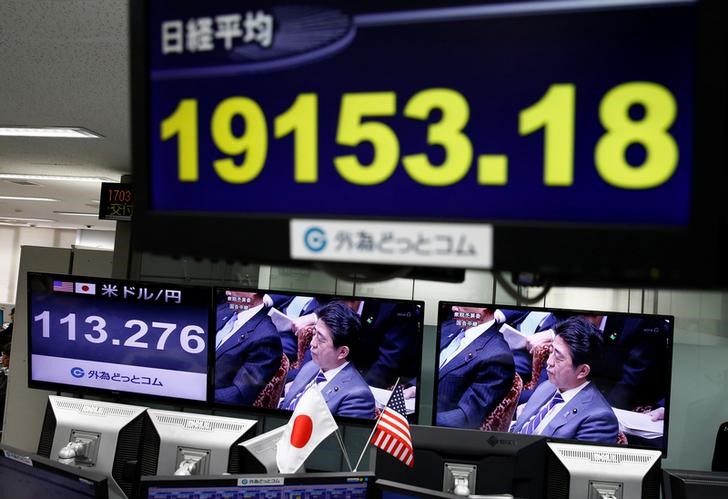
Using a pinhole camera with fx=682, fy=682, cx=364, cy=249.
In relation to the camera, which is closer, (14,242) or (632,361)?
(632,361)

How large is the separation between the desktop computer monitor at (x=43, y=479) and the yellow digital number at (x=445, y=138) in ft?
5.32

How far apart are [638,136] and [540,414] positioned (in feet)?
10.8

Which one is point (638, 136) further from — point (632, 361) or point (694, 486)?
point (632, 361)

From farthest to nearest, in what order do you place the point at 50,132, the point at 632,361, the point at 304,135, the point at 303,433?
1. the point at 50,132
2. the point at 632,361
3. the point at 303,433
4. the point at 304,135

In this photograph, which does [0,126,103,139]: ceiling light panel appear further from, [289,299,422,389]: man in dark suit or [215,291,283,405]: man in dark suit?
[289,299,422,389]: man in dark suit

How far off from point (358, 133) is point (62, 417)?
2340 mm

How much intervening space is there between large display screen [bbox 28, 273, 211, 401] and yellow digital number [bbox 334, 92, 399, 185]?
3.05m

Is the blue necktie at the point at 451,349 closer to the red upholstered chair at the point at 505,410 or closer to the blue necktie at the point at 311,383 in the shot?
the red upholstered chair at the point at 505,410

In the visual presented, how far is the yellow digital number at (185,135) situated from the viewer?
90cm

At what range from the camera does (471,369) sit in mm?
3840

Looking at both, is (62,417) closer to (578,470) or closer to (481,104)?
(578,470)

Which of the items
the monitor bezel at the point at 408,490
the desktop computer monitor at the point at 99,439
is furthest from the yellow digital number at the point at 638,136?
the desktop computer monitor at the point at 99,439

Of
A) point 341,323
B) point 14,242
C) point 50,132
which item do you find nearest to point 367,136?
point 341,323

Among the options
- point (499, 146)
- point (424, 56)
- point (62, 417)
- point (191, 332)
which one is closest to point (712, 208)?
point (499, 146)
